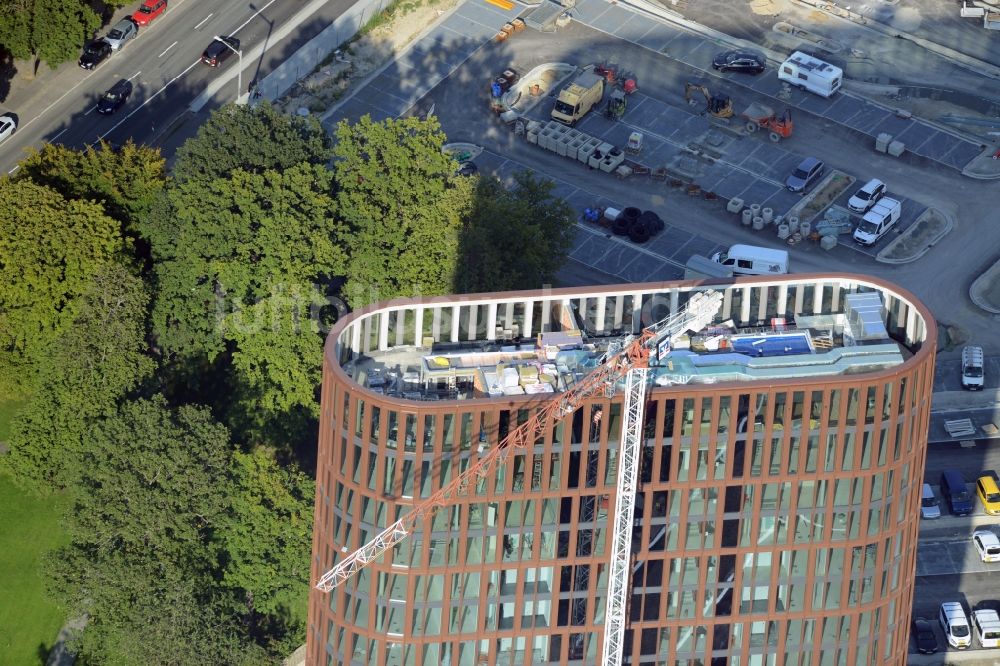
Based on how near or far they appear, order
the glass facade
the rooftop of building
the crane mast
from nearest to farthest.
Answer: the crane mast < the glass facade < the rooftop of building

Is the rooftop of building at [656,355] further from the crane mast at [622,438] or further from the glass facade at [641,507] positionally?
the crane mast at [622,438]

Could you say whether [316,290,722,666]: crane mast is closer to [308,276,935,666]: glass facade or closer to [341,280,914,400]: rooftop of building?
[308,276,935,666]: glass facade

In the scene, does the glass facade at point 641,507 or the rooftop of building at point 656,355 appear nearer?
the glass facade at point 641,507

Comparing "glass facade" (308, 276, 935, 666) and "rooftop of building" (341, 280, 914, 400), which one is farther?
"rooftop of building" (341, 280, 914, 400)

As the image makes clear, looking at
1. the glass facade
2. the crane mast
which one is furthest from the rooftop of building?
the crane mast

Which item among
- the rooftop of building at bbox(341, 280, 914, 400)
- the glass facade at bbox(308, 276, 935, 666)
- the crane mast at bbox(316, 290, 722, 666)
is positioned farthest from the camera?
the rooftop of building at bbox(341, 280, 914, 400)

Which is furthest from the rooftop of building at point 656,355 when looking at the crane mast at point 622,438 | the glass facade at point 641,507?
the crane mast at point 622,438

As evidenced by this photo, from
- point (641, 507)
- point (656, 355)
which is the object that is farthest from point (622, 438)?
point (641, 507)

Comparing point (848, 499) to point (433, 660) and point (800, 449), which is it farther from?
point (433, 660)
